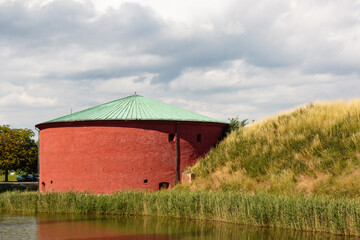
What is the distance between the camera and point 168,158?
25.5 metres

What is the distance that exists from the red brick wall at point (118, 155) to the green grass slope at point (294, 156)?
1911 mm

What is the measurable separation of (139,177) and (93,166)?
2875 millimetres

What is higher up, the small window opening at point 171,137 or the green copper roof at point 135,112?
the green copper roof at point 135,112

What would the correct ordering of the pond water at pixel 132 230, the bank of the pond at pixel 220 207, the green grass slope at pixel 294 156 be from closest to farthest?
the bank of the pond at pixel 220 207
the pond water at pixel 132 230
the green grass slope at pixel 294 156

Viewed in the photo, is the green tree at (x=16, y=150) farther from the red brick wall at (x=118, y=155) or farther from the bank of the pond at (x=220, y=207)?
the bank of the pond at (x=220, y=207)

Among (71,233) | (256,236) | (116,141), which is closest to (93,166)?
(116,141)

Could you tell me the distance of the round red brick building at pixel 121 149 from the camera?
2481cm

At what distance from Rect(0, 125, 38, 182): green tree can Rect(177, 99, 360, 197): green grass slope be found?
25.6 metres

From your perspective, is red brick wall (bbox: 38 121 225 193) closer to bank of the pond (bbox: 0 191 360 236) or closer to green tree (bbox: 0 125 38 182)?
bank of the pond (bbox: 0 191 360 236)

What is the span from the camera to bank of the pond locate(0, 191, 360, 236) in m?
14.6

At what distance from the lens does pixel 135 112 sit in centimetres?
2650

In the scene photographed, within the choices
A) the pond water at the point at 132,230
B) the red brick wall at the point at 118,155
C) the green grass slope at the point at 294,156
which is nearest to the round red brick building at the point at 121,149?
the red brick wall at the point at 118,155

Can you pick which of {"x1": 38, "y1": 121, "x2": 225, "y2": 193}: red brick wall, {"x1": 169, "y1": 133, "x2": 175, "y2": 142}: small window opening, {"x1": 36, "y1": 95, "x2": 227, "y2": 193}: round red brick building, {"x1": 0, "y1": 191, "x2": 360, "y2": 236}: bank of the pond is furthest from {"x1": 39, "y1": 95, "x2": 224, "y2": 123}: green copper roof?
{"x1": 0, "y1": 191, "x2": 360, "y2": 236}: bank of the pond

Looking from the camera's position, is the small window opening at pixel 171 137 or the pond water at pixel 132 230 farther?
the small window opening at pixel 171 137
